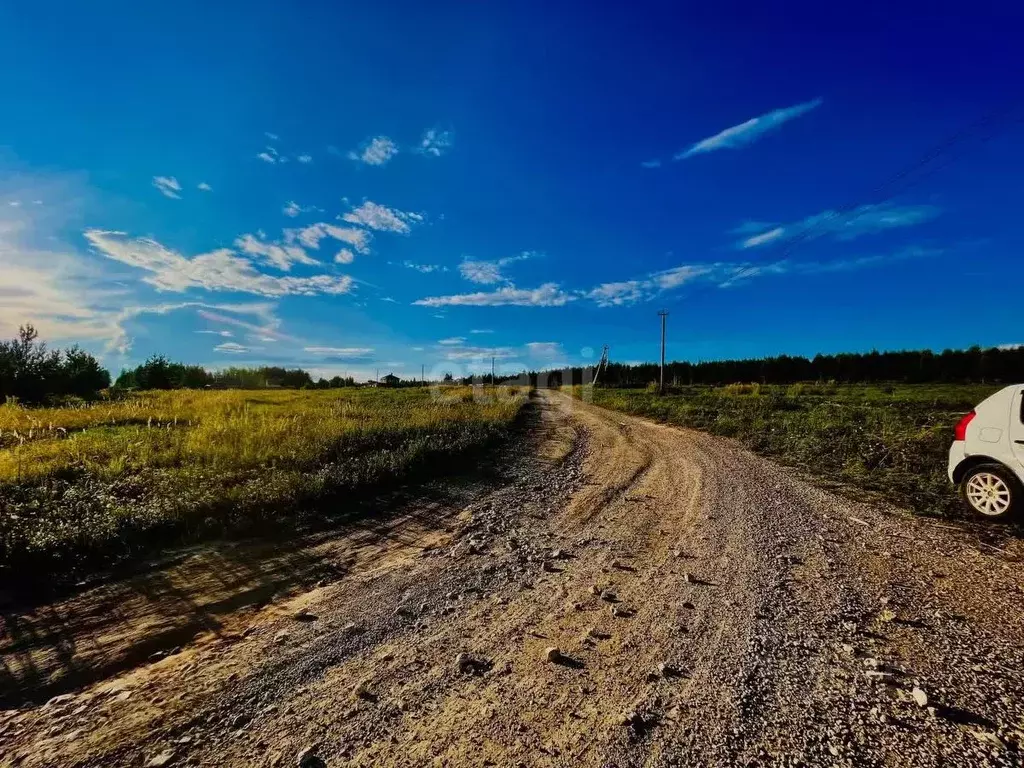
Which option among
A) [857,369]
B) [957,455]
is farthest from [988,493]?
[857,369]

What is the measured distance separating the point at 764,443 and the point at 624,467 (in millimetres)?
4925

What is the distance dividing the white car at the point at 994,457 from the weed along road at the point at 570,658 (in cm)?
75

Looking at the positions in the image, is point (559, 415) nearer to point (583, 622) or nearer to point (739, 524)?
point (739, 524)

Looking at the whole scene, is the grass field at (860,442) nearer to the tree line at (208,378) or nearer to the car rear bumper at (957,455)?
the car rear bumper at (957,455)

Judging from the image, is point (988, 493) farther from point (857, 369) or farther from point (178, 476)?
point (857, 369)

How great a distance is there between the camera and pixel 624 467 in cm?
888

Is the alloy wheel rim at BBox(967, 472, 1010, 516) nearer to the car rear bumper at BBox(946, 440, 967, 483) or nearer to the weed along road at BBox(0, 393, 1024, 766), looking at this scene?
the car rear bumper at BBox(946, 440, 967, 483)

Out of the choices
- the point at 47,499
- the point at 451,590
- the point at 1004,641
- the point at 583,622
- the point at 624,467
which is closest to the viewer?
the point at 1004,641

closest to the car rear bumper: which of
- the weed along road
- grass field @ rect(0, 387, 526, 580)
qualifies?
the weed along road

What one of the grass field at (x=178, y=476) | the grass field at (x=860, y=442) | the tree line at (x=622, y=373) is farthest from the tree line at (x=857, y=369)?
the grass field at (x=178, y=476)

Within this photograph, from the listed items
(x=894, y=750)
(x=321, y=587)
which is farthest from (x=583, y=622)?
(x=321, y=587)

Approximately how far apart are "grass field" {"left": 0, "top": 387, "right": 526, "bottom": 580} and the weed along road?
0.93m

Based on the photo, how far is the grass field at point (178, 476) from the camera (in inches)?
176

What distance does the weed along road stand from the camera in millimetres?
2094
